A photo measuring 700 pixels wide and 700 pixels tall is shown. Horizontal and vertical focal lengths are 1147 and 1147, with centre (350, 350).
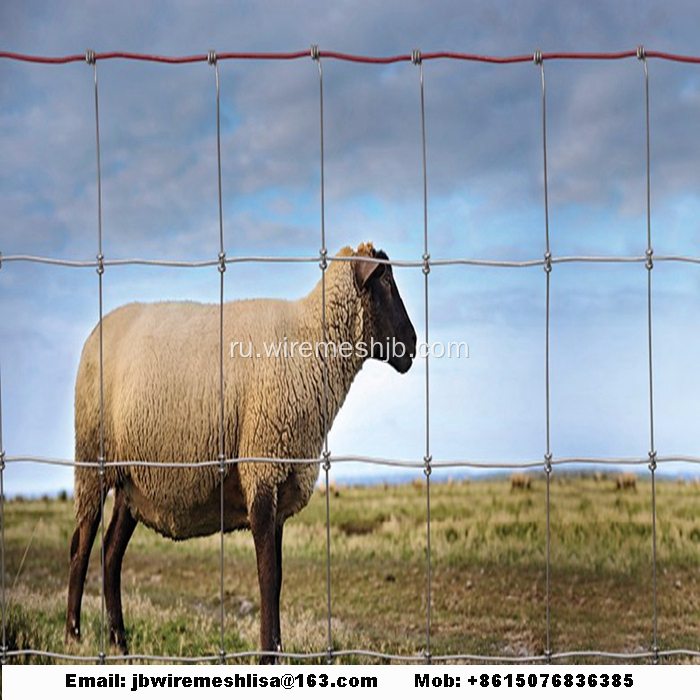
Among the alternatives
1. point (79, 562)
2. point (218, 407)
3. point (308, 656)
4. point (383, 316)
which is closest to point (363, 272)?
point (383, 316)

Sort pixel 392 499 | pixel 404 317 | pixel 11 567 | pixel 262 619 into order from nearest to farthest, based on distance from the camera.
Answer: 1. pixel 262 619
2. pixel 404 317
3. pixel 11 567
4. pixel 392 499

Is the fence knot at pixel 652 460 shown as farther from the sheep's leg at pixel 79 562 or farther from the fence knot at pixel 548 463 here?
the sheep's leg at pixel 79 562

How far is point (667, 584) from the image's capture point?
192 inches

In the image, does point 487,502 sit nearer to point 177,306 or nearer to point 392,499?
point 392,499

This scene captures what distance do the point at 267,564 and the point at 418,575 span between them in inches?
40.9

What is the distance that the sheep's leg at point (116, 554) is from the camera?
4.20 m

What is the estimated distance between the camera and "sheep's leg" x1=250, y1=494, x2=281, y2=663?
12.6 feet

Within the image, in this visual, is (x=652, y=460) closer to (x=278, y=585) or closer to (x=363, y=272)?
(x=363, y=272)

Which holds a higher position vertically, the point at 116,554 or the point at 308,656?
the point at 116,554

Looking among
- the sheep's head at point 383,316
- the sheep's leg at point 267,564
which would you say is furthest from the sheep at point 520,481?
the sheep's leg at point 267,564

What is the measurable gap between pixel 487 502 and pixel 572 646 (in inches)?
27.5

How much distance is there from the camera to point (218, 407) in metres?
3.95
